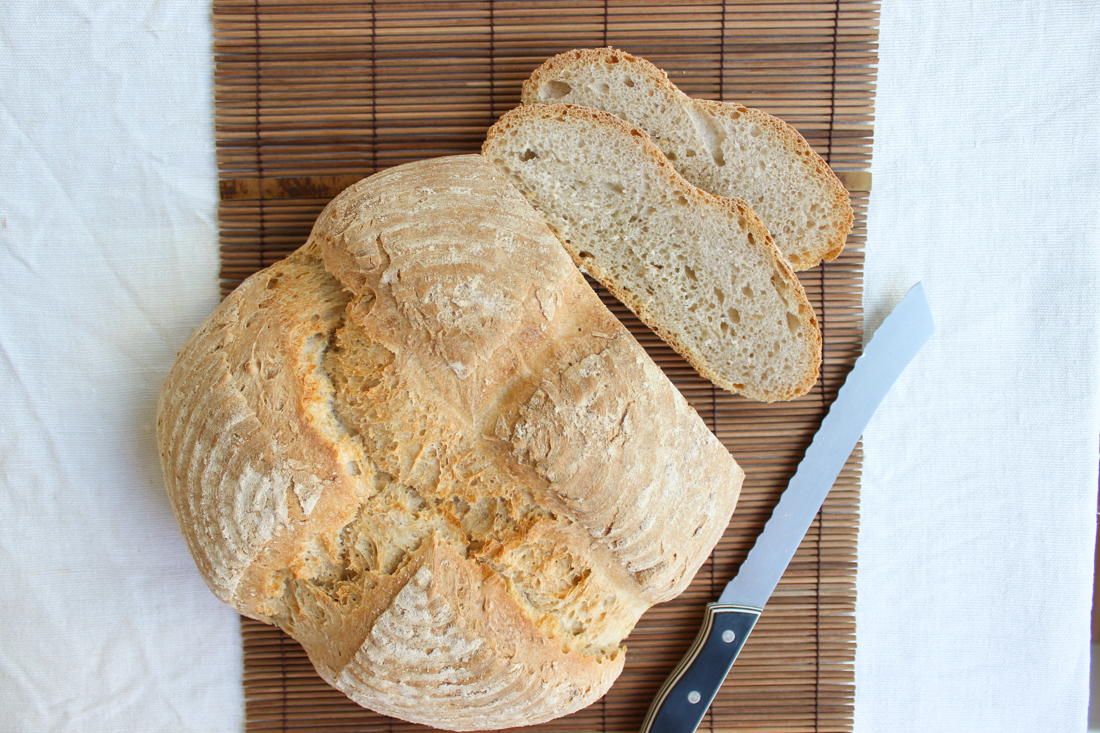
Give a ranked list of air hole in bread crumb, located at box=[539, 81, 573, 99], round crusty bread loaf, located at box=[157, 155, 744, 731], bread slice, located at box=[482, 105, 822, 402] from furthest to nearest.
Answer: air hole in bread crumb, located at box=[539, 81, 573, 99], bread slice, located at box=[482, 105, 822, 402], round crusty bread loaf, located at box=[157, 155, 744, 731]

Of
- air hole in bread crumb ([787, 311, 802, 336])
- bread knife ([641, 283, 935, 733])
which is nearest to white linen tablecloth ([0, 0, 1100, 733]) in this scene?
bread knife ([641, 283, 935, 733])

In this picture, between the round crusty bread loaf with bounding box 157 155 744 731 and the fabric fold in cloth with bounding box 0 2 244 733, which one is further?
the fabric fold in cloth with bounding box 0 2 244 733

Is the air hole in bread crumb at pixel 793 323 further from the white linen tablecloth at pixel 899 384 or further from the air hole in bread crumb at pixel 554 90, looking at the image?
the air hole in bread crumb at pixel 554 90

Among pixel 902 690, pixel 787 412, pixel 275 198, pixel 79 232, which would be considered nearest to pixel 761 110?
pixel 787 412

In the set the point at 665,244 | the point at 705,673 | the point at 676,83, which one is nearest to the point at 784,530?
the point at 705,673

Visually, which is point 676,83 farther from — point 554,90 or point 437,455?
point 437,455

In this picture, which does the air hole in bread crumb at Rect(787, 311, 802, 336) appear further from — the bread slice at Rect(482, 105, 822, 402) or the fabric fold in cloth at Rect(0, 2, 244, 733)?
the fabric fold in cloth at Rect(0, 2, 244, 733)

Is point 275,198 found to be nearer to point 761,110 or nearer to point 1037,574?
point 761,110
